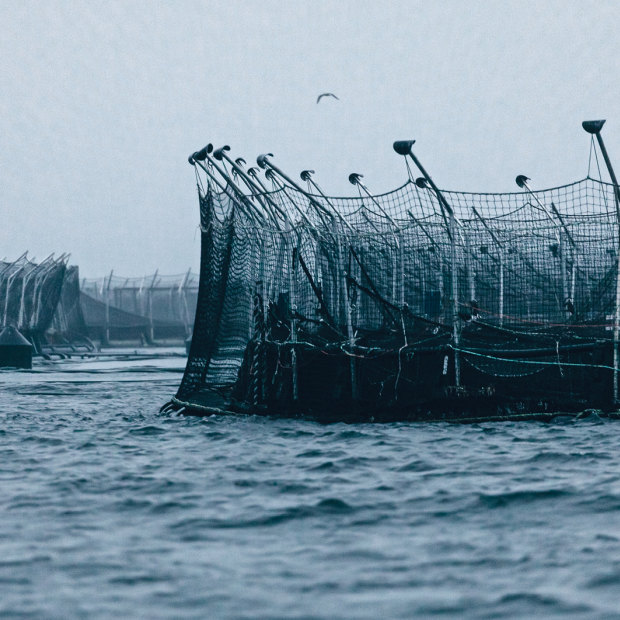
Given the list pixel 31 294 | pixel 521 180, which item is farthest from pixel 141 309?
pixel 521 180

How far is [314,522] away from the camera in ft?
31.7

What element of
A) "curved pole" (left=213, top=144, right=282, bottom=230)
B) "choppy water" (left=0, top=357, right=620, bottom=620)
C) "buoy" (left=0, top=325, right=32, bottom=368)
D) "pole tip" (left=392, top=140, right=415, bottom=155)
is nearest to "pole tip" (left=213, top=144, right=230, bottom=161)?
"curved pole" (left=213, top=144, right=282, bottom=230)

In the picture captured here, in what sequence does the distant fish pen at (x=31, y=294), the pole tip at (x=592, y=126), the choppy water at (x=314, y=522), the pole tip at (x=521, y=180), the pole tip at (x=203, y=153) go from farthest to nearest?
the distant fish pen at (x=31, y=294) < the pole tip at (x=521, y=180) < the pole tip at (x=203, y=153) < the pole tip at (x=592, y=126) < the choppy water at (x=314, y=522)

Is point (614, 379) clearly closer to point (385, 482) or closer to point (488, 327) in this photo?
point (488, 327)

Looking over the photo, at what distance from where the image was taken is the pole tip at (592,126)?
648 inches

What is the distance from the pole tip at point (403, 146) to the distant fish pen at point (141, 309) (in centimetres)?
5011

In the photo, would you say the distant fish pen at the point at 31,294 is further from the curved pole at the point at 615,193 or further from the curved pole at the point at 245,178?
the curved pole at the point at 615,193

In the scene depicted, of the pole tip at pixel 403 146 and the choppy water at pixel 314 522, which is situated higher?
the pole tip at pixel 403 146

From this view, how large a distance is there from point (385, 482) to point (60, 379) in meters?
24.0

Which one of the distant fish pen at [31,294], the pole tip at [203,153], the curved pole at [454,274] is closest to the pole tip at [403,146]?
the curved pole at [454,274]

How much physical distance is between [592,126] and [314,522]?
9.19 meters

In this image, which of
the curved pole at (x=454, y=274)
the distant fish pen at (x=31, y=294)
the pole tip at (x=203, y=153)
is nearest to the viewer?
the curved pole at (x=454, y=274)

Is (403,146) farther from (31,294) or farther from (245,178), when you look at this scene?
(31,294)

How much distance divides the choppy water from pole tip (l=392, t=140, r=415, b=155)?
426cm
